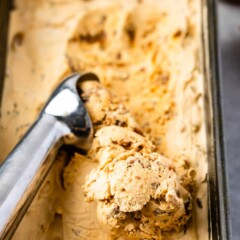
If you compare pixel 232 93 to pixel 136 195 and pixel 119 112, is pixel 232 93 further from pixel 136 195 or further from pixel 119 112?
pixel 136 195

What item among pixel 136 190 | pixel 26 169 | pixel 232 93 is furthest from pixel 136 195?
pixel 232 93

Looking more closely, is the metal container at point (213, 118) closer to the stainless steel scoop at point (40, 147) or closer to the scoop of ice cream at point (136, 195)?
the scoop of ice cream at point (136, 195)

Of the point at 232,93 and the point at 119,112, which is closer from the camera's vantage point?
the point at 119,112

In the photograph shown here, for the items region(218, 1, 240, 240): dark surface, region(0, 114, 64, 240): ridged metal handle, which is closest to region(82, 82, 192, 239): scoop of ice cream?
region(0, 114, 64, 240): ridged metal handle

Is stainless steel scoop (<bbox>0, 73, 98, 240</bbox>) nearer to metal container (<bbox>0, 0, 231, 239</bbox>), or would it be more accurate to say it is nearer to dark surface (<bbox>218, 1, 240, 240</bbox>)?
metal container (<bbox>0, 0, 231, 239</bbox>)

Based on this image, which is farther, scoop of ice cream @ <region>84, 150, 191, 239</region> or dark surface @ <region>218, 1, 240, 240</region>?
dark surface @ <region>218, 1, 240, 240</region>

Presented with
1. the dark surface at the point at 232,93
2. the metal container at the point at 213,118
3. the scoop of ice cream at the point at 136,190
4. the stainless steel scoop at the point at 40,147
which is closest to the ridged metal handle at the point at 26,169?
the stainless steel scoop at the point at 40,147
